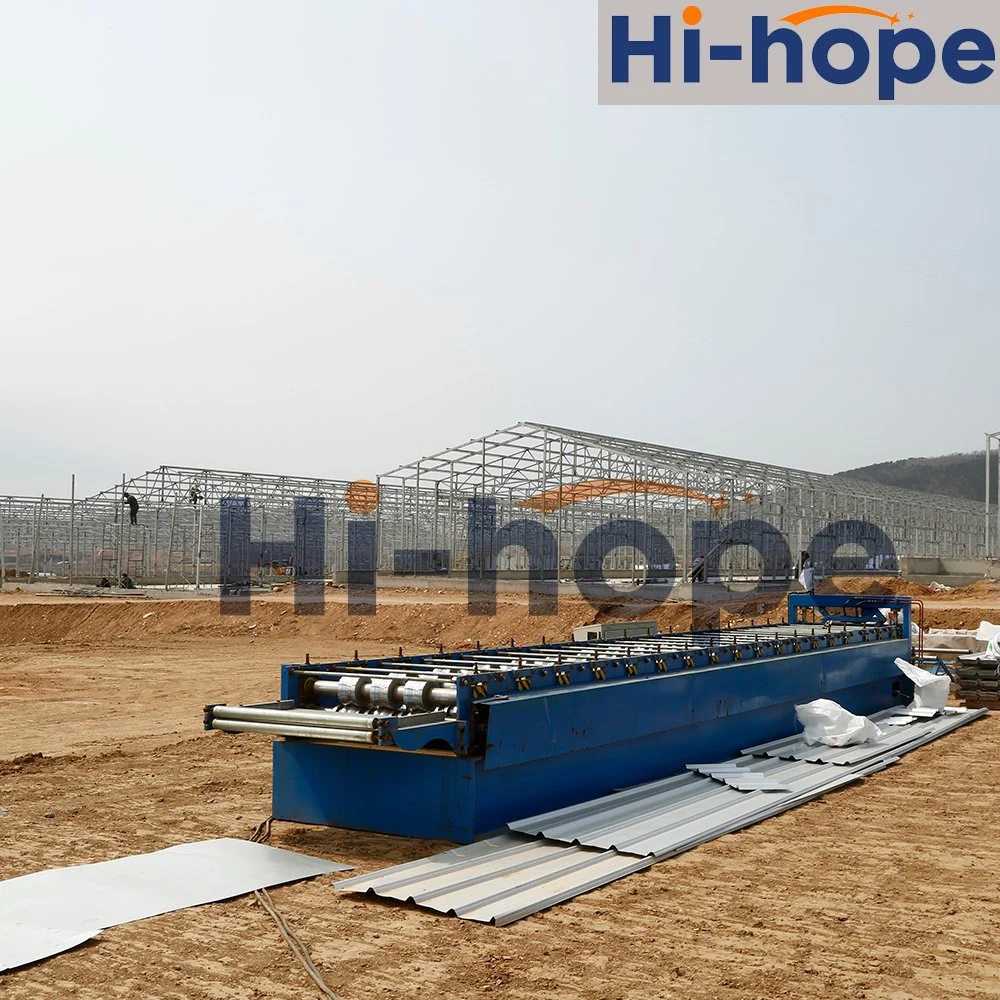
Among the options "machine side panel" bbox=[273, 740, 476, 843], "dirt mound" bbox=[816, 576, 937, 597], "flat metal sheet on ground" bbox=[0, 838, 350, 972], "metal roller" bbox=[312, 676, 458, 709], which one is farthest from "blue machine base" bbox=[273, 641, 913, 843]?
"dirt mound" bbox=[816, 576, 937, 597]

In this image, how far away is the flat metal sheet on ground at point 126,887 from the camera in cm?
494

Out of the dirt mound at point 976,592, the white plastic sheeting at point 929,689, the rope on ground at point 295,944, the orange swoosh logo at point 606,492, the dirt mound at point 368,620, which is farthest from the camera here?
the orange swoosh logo at point 606,492

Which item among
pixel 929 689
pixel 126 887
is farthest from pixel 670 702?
pixel 929 689

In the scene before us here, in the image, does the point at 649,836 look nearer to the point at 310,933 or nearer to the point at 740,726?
the point at 310,933

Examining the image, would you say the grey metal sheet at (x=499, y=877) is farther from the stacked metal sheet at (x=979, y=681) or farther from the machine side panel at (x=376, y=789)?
the stacked metal sheet at (x=979, y=681)

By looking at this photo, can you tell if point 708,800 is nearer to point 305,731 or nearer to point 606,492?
point 305,731

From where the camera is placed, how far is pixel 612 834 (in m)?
6.64

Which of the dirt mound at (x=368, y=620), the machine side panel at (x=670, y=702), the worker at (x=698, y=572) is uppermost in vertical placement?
the worker at (x=698, y=572)

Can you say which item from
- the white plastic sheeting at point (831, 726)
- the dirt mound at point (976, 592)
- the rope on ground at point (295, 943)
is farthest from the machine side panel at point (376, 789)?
the dirt mound at point (976, 592)

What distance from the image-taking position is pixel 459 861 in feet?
19.8

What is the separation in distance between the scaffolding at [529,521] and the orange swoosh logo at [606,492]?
79mm

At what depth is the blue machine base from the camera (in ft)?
21.5

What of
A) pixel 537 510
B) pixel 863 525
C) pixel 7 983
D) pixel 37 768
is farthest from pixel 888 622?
pixel 863 525

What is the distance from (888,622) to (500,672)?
8617 mm
